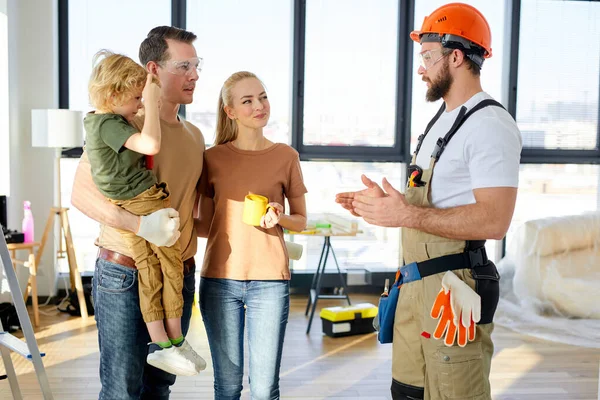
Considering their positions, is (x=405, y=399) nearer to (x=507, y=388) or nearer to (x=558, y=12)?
(x=507, y=388)

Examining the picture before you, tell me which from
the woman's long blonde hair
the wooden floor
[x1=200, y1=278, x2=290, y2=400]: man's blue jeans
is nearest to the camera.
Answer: [x1=200, y1=278, x2=290, y2=400]: man's blue jeans

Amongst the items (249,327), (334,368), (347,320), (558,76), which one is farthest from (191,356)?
(558,76)

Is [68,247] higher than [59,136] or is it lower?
lower

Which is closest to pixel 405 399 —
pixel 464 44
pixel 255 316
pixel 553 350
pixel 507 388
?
pixel 255 316

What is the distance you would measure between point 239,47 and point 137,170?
14.2 ft

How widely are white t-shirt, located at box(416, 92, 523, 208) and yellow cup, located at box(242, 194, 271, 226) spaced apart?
1.75 ft

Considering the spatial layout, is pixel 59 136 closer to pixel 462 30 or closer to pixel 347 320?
pixel 347 320

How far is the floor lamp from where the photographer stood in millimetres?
5047

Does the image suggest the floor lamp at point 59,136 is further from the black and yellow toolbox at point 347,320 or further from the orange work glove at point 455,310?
the orange work glove at point 455,310

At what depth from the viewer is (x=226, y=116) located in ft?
7.73

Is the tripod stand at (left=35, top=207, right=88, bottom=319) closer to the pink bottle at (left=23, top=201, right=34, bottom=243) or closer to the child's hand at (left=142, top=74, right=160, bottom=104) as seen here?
the pink bottle at (left=23, top=201, right=34, bottom=243)

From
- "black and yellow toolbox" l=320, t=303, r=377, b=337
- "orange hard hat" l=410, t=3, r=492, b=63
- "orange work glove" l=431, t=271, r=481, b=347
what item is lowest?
"black and yellow toolbox" l=320, t=303, r=377, b=337

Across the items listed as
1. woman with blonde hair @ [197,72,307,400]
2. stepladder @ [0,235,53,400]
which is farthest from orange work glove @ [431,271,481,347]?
stepladder @ [0,235,53,400]

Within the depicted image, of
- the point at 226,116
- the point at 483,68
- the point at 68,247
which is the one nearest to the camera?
the point at 226,116
